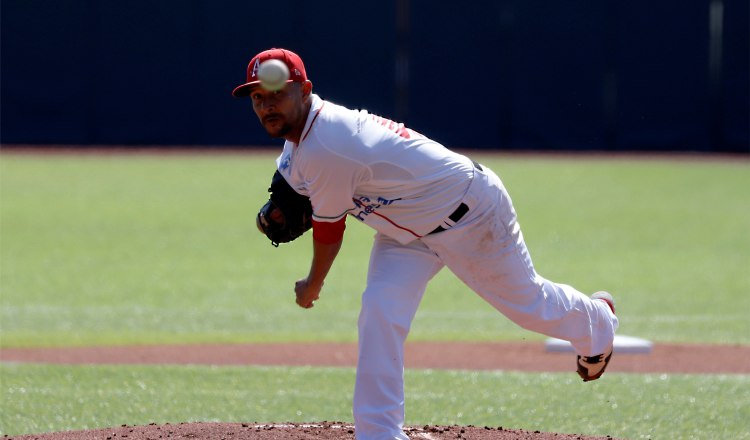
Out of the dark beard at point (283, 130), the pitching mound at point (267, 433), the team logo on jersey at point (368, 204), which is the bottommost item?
the pitching mound at point (267, 433)

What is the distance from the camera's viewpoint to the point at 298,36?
2577 cm

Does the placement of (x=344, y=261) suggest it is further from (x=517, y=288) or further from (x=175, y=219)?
(x=517, y=288)

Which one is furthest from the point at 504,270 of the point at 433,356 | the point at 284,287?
the point at 284,287

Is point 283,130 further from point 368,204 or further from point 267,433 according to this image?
point 267,433

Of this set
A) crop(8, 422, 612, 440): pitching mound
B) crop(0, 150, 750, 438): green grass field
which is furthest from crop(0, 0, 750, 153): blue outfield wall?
crop(8, 422, 612, 440): pitching mound

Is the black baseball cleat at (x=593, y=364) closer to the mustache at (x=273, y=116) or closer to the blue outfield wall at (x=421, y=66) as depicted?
the mustache at (x=273, y=116)

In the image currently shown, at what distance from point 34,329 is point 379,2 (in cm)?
1656

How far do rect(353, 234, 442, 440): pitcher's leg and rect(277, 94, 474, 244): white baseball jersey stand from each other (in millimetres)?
267

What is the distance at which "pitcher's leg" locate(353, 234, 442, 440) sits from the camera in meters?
4.88

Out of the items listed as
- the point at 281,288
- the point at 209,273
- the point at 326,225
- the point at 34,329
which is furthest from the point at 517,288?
the point at 209,273

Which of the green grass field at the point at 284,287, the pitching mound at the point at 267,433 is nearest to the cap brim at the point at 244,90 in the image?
the pitching mound at the point at 267,433

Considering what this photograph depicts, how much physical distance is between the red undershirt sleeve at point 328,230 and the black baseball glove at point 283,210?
37cm

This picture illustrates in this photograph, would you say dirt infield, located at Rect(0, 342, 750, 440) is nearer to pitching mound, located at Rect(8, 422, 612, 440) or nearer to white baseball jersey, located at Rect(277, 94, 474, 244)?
pitching mound, located at Rect(8, 422, 612, 440)

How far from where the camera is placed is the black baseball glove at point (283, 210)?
5.39 meters
